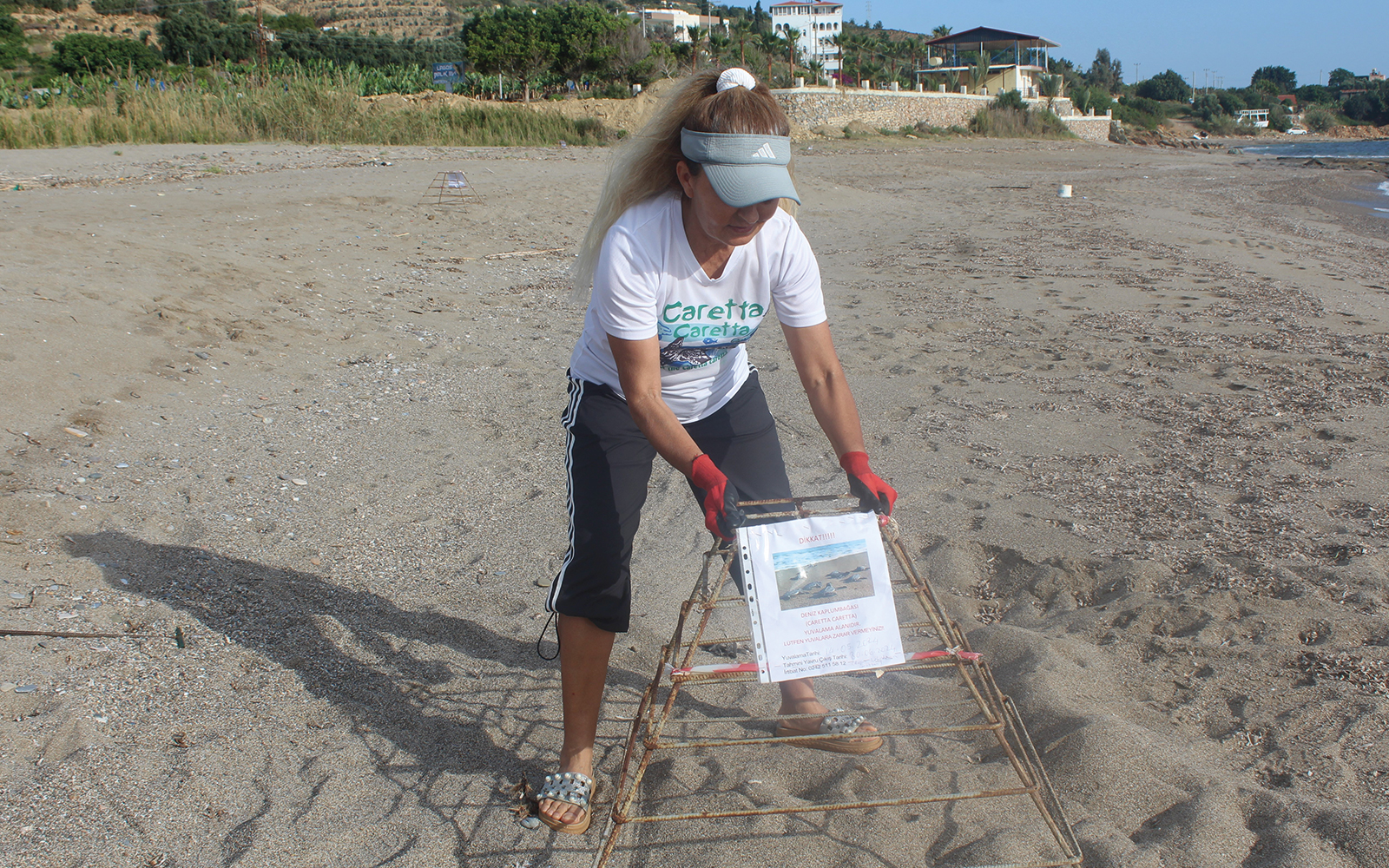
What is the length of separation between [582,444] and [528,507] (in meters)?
1.87

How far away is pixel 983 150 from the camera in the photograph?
28.1m

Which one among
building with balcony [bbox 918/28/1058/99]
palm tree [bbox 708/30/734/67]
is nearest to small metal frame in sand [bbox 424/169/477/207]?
palm tree [bbox 708/30/734/67]

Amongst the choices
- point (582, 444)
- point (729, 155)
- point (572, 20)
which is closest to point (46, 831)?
point (582, 444)

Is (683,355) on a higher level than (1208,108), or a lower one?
lower

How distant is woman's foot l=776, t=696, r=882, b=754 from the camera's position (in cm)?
232

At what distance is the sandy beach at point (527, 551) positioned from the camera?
2.10 meters

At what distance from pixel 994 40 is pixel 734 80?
8421cm

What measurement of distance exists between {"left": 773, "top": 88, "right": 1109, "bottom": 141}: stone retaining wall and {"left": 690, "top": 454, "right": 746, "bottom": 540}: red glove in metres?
Result: 30.6

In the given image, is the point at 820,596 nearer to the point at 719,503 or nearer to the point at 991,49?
the point at 719,503

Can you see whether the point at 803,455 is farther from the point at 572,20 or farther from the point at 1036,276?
the point at 572,20

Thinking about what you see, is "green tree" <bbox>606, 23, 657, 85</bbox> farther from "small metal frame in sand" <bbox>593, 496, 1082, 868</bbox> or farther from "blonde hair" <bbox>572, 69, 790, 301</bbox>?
"small metal frame in sand" <bbox>593, 496, 1082, 868</bbox>

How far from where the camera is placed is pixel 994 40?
249 ft

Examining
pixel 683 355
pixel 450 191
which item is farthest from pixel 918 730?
pixel 450 191

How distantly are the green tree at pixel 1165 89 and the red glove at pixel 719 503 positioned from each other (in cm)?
10437
